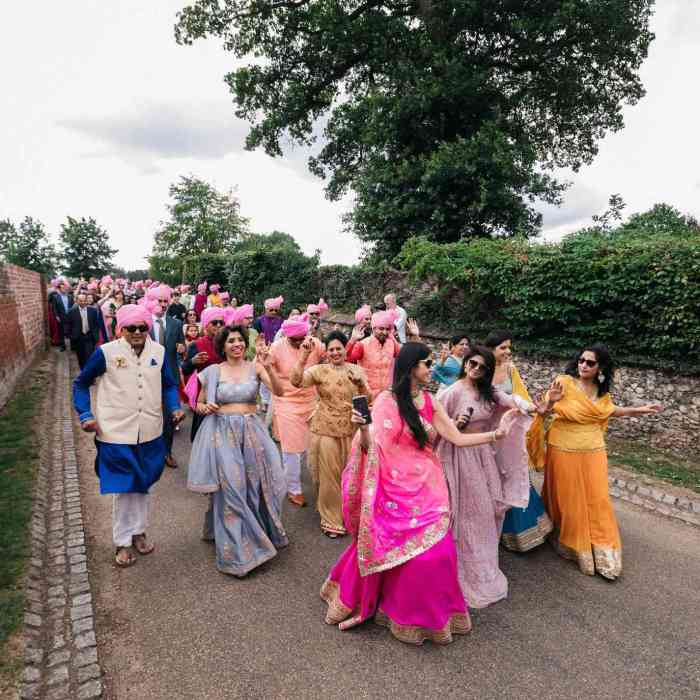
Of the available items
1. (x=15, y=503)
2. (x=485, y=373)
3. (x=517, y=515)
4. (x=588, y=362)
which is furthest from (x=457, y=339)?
Answer: (x=15, y=503)

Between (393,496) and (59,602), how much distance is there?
251cm

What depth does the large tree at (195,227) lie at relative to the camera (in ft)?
132

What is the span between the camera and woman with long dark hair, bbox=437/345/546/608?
12.5ft

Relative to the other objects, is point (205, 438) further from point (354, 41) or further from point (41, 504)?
point (354, 41)

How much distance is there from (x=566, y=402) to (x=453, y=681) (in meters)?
2.44

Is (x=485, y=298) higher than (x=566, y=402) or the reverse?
higher

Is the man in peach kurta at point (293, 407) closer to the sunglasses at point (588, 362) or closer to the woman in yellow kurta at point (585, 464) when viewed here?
the woman in yellow kurta at point (585, 464)

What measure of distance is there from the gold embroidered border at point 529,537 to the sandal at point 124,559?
323 centimetres

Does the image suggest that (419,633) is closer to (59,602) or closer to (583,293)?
(59,602)

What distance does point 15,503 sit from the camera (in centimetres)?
485

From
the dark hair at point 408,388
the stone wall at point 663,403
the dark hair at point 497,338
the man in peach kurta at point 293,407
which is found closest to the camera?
the dark hair at point 408,388

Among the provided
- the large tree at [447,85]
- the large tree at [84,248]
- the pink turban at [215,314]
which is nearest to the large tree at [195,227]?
the large tree at [84,248]

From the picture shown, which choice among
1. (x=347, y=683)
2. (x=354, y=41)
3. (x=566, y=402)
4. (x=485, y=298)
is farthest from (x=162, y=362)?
(x=354, y=41)

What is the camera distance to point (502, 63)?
15.7 metres
